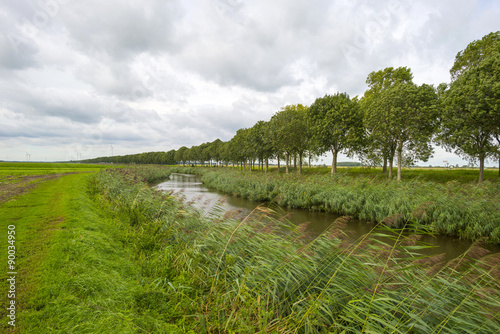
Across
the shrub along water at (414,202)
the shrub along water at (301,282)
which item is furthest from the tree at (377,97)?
the shrub along water at (301,282)

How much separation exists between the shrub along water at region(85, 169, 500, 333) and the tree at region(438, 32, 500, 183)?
56.3 ft

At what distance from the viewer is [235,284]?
3.98 metres

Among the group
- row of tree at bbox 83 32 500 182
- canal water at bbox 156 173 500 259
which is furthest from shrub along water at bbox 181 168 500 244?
row of tree at bbox 83 32 500 182

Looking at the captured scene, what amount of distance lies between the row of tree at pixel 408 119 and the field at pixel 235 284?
61.0 ft

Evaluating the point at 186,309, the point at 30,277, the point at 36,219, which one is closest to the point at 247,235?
the point at 186,309

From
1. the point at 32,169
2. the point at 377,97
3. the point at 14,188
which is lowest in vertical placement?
the point at 14,188

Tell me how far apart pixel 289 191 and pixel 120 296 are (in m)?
13.7

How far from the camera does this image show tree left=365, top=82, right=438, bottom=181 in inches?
809

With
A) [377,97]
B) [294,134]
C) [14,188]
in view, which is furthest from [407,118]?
[14,188]

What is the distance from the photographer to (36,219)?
23.3 ft

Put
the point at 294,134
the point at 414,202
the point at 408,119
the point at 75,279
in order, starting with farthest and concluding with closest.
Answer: the point at 294,134
the point at 408,119
the point at 414,202
the point at 75,279

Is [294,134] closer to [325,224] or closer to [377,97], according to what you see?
[377,97]

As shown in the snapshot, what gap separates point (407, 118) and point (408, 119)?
0.44ft

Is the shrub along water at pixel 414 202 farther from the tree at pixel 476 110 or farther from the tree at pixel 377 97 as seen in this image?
the tree at pixel 377 97
